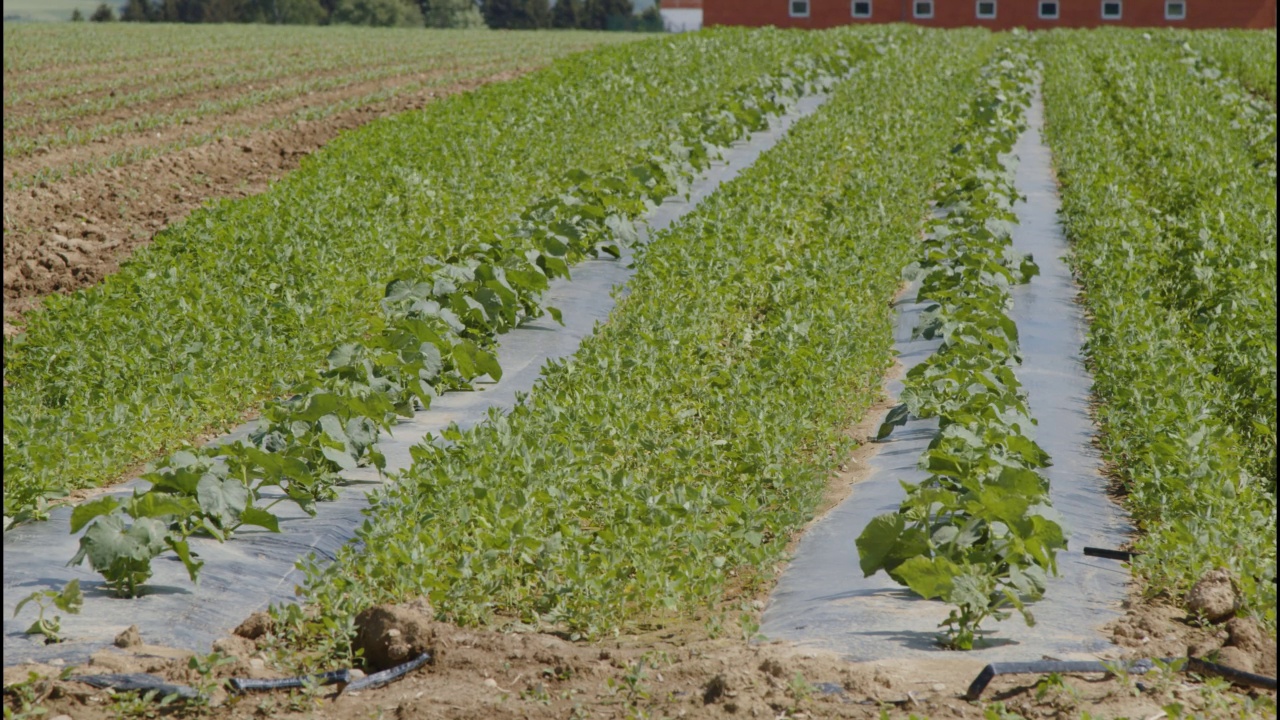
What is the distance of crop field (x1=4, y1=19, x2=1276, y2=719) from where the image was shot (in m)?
4.21

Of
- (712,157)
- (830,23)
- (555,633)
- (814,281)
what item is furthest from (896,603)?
(830,23)

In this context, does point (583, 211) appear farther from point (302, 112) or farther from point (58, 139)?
point (302, 112)

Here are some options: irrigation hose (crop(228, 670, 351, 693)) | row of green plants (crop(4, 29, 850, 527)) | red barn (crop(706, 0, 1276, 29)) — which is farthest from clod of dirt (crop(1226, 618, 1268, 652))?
red barn (crop(706, 0, 1276, 29))

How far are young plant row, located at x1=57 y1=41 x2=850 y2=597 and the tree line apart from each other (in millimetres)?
47056

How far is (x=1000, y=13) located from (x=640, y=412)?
1610 inches

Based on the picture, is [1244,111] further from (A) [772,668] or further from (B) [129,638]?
(B) [129,638]

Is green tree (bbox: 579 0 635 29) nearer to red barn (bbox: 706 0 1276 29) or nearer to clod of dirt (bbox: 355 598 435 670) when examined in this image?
red barn (bbox: 706 0 1276 29)

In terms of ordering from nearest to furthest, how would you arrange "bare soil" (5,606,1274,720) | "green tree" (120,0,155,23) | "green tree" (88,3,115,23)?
"bare soil" (5,606,1274,720), "green tree" (88,3,115,23), "green tree" (120,0,155,23)

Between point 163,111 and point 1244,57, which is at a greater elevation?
point 1244,57

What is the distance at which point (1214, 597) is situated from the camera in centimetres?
445

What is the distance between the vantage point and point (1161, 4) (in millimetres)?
Answer: 44219

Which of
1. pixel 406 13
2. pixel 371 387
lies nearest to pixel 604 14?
pixel 406 13

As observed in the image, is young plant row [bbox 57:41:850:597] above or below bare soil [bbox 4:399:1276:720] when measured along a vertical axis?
above

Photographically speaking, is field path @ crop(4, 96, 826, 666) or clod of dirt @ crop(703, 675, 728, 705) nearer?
clod of dirt @ crop(703, 675, 728, 705)
